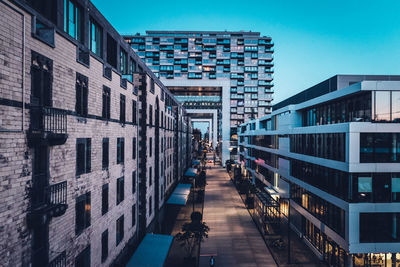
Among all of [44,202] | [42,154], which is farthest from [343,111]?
[44,202]

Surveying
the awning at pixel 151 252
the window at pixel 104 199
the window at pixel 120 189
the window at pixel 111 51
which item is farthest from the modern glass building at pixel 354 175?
the window at pixel 111 51

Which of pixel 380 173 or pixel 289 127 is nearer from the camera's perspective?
pixel 380 173

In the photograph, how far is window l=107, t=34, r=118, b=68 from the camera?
16.0 metres

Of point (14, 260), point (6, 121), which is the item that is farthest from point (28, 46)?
point (14, 260)

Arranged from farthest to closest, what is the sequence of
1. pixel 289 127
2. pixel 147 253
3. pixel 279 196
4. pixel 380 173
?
pixel 279 196
pixel 289 127
pixel 380 173
pixel 147 253

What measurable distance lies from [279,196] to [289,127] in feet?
38.9

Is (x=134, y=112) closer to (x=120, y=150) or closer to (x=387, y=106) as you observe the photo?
(x=120, y=150)

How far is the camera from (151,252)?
15492 millimetres

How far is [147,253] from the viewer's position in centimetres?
1534

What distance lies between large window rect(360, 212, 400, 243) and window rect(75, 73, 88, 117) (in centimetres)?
2009

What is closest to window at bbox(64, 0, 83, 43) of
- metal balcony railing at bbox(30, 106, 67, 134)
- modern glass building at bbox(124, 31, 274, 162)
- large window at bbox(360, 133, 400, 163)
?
metal balcony railing at bbox(30, 106, 67, 134)

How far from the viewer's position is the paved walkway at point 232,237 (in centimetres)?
2036

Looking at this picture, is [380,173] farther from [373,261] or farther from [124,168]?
[124,168]

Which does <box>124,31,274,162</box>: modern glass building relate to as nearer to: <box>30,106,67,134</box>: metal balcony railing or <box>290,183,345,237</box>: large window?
<box>290,183,345,237</box>: large window
